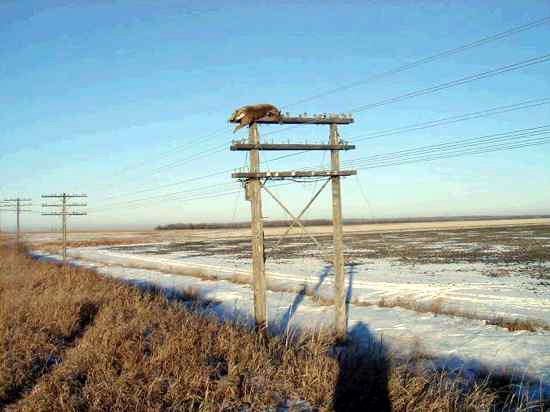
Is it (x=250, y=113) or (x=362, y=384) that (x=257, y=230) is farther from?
(x=362, y=384)

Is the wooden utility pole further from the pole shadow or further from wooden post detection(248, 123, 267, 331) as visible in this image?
the pole shadow

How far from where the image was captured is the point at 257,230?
10.8 m

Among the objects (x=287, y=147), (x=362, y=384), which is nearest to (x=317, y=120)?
(x=287, y=147)

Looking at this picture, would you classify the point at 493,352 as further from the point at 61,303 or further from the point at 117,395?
the point at 61,303

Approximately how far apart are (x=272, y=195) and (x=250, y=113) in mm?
2097

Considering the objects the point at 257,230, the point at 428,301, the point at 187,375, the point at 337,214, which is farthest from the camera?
the point at 428,301

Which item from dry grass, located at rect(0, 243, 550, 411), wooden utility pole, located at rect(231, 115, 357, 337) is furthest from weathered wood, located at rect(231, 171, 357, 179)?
dry grass, located at rect(0, 243, 550, 411)

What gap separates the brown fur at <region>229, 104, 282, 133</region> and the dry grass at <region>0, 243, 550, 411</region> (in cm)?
497

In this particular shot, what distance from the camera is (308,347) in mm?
7320

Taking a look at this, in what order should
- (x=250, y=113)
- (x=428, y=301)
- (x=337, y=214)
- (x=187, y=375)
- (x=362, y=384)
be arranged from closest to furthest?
1. (x=187, y=375)
2. (x=362, y=384)
3. (x=250, y=113)
4. (x=337, y=214)
5. (x=428, y=301)

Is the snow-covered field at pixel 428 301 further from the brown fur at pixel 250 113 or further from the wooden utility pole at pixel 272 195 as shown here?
the brown fur at pixel 250 113

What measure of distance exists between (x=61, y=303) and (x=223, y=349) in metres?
4.67

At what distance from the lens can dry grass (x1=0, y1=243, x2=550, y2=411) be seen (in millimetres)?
4777

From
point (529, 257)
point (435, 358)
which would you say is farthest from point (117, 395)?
point (529, 257)
